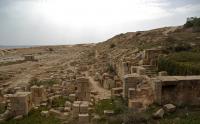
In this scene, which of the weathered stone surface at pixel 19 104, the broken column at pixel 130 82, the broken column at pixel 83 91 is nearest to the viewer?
the weathered stone surface at pixel 19 104

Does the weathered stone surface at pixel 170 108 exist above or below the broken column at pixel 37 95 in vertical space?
above

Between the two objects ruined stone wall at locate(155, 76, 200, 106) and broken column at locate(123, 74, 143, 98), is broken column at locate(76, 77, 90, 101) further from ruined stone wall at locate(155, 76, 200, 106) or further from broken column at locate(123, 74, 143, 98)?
ruined stone wall at locate(155, 76, 200, 106)

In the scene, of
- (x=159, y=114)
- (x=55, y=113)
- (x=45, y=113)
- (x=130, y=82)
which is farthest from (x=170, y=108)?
(x=45, y=113)

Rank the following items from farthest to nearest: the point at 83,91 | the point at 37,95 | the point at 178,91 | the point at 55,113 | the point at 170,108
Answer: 1. the point at 83,91
2. the point at 37,95
3. the point at 55,113
4. the point at 178,91
5. the point at 170,108

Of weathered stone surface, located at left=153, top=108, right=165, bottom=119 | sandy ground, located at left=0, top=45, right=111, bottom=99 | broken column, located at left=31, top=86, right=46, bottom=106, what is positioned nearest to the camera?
weathered stone surface, located at left=153, top=108, right=165, bottom=119

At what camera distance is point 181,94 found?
32.8 feet

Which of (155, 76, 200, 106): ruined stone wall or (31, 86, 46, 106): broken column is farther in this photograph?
(31, 86, 46, 106): broken column

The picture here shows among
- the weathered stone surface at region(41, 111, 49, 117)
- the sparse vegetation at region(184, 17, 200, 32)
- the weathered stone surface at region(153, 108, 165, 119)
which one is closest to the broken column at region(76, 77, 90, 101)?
the weathered stone surface at region(41, 111, 49, 117)

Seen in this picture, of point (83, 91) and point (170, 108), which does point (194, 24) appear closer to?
point (83, 91)

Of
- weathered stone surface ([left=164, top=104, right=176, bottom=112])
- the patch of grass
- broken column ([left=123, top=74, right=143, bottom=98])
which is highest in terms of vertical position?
broken column ([left=123, top=74, right=143, bottom=98])

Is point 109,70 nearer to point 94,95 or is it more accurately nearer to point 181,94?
point 94,95

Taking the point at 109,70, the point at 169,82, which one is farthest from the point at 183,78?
the point at 109,70

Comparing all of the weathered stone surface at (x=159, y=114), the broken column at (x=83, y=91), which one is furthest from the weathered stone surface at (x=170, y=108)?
the broken column at (x=83, y=91)

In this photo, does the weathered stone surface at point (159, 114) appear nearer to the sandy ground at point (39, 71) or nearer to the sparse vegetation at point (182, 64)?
the sparse vegetation at point (182, 64)
